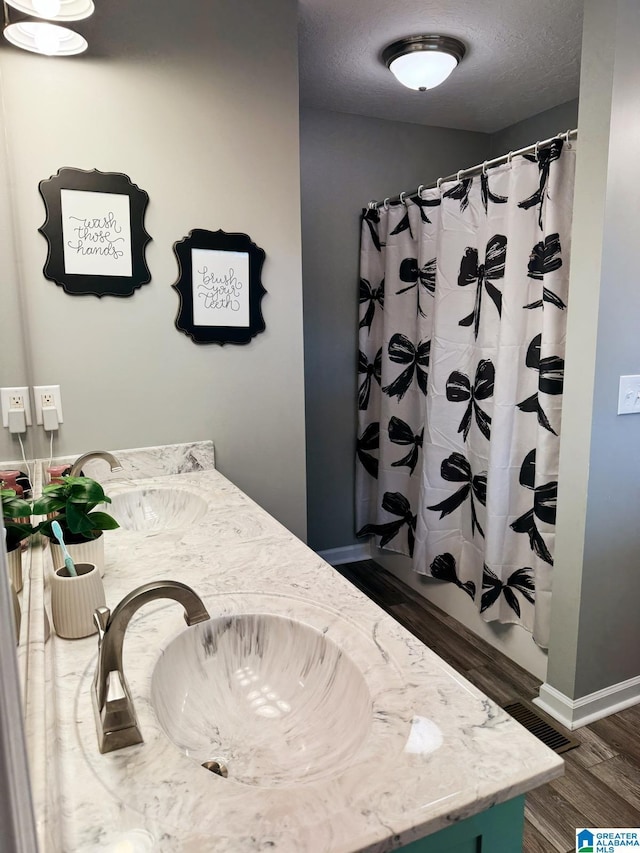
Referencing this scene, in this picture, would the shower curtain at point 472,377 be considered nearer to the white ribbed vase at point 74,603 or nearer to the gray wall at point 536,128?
the gray wall at point 536,128

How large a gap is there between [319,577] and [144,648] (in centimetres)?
37

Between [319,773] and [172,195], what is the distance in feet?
5.58

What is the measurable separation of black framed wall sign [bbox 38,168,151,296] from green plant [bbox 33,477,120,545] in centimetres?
89

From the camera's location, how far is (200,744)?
87 centimetres

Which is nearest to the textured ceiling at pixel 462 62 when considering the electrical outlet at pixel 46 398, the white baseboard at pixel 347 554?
the electrical outlet at pixel 46 398

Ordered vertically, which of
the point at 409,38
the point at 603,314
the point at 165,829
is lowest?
the point at 165,829

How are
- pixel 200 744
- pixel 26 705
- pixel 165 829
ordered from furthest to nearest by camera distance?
pixel 200 744
pixel 26 705
pixel 165 829

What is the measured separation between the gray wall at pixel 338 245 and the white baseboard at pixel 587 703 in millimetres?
1514

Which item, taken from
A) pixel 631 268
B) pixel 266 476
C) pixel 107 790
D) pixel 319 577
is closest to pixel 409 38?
pixel 631 268

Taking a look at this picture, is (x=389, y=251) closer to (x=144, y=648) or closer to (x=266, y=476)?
(x=266, y=476)

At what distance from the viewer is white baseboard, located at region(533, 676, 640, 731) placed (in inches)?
78.1

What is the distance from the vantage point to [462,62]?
95.5 inches

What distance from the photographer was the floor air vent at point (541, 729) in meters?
1.89

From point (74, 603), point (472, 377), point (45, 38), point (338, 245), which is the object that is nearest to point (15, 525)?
point (74, 603)
